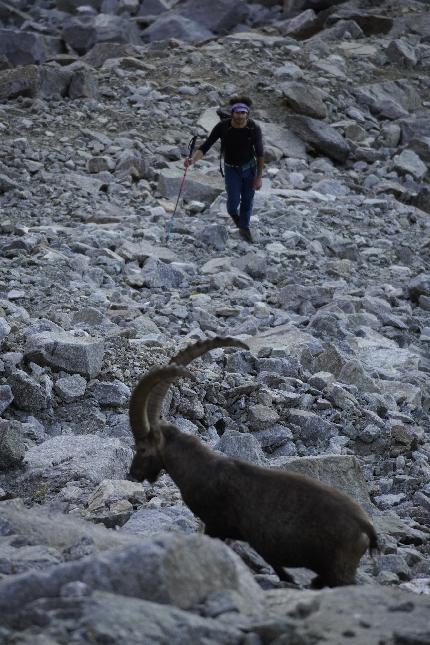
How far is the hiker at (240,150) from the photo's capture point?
12.2m

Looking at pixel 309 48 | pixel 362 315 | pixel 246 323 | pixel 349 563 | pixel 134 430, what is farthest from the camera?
pixel 309 48

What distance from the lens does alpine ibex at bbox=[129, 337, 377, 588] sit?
496cm

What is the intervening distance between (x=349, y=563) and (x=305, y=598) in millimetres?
864

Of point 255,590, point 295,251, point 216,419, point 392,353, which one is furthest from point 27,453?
point 295,251

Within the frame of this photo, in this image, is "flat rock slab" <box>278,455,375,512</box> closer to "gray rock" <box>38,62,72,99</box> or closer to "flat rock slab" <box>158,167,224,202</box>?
"flat rock slab" <box>158,167,224,202</box>

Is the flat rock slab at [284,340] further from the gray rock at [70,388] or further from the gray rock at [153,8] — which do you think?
the gray rock at [153,8]

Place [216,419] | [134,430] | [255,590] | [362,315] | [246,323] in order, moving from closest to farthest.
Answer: [255,590] → [134,430] → [216,419] → [246,323] → [362,315]

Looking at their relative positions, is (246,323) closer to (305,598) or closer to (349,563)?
(349,563)

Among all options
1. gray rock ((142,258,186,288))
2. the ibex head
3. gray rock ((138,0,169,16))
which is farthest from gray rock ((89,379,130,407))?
gray rock ((138,0,169,16))

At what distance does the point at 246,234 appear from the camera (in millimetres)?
14398

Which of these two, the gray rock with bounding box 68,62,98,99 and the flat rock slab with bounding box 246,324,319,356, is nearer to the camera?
the flat rock slab with bounding box 246,324,319,356

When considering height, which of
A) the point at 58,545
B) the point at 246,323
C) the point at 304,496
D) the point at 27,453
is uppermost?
the point at 304,496

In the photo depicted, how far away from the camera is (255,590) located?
13.6 ft

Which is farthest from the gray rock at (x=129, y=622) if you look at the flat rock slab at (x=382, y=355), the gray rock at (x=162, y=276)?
the gray rock at (x=162, y=276)
